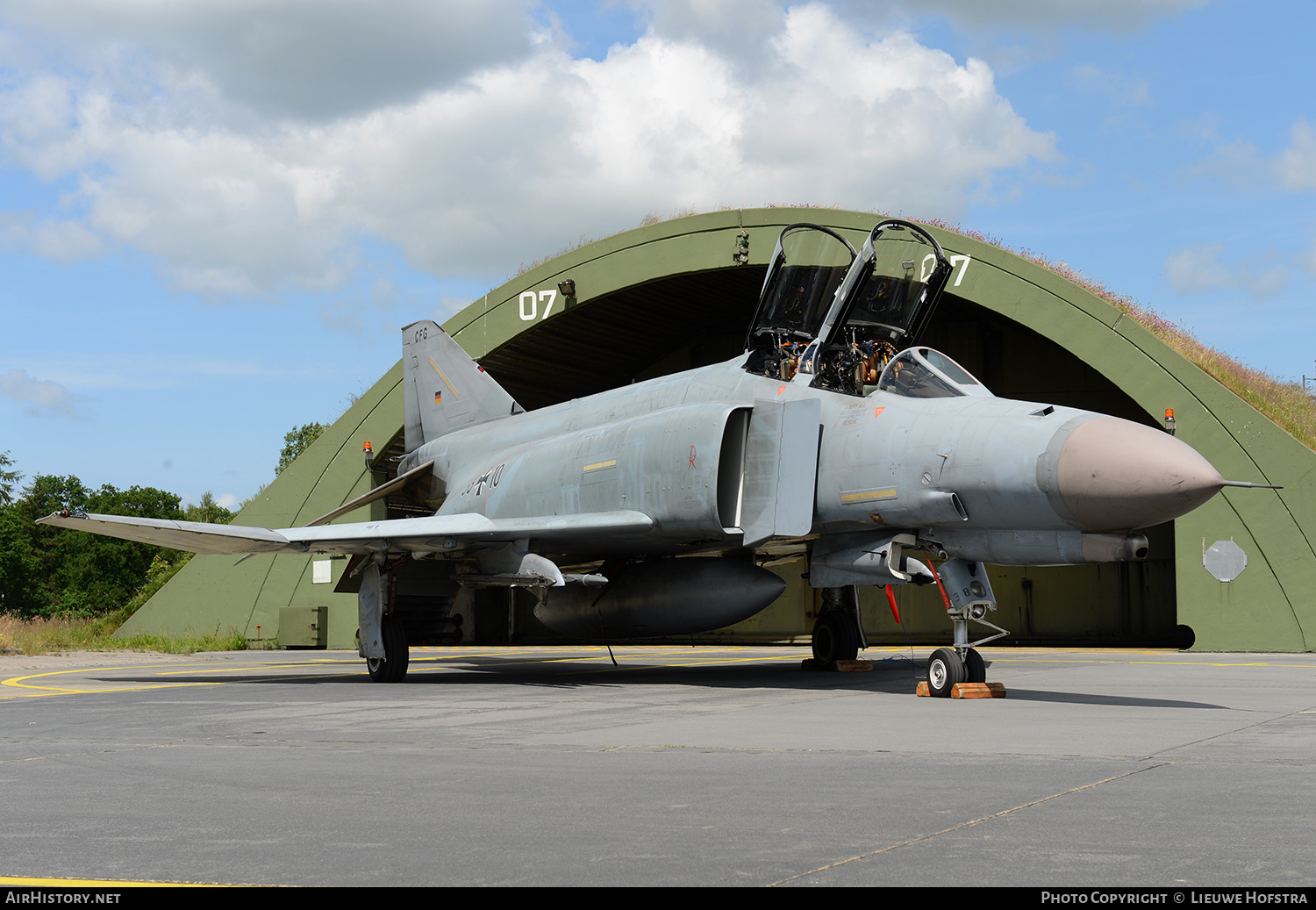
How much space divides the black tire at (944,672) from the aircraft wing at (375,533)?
320cm

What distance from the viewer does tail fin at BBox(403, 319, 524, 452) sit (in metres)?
17.0

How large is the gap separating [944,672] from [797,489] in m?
2.11

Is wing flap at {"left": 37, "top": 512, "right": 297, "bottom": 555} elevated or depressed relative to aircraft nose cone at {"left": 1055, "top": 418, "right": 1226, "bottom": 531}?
depressed

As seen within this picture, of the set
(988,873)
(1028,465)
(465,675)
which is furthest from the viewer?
(465,675)

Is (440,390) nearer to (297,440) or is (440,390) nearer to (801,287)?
(801,287)

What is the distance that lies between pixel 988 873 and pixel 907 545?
274 inches

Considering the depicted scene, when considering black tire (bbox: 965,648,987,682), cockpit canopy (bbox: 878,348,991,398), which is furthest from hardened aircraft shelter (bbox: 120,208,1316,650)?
black tire (bbox: 965,648,987,682)

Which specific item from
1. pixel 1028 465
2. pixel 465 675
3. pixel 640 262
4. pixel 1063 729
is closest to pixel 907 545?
pixel 1028 465

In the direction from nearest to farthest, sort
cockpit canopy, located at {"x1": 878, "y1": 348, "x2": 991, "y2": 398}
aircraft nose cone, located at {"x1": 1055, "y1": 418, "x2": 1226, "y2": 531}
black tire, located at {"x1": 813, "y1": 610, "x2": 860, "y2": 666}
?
aircraft nose cone, located at {"x1": 1055, "y1": 418, "x2": 1226, "y2": 531} < cockpit canopy, located at {"x1": 878, "y1": 348, "x2": 991, "y2": 398} < black tire, located at {"x1": 813, "y1": 610, "x2": 860, "y2": 666}

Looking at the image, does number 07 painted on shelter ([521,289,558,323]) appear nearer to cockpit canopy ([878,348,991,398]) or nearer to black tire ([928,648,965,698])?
cockpit canopy ([878,348,991,398])

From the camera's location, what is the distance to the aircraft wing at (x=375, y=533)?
38.2ft

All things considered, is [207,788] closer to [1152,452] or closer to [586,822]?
[586,822]

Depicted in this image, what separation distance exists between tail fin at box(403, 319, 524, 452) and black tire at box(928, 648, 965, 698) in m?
8.57

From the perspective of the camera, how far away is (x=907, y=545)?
1013 cm
